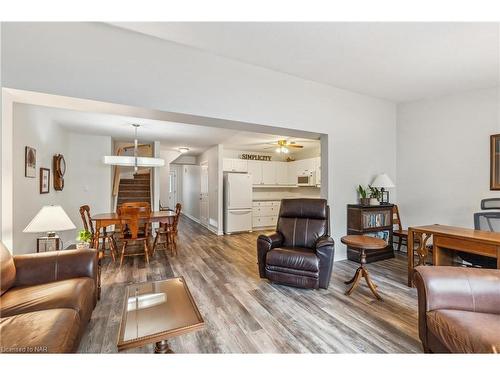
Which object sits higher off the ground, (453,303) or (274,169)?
(274,169)

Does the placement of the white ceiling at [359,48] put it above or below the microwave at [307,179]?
above

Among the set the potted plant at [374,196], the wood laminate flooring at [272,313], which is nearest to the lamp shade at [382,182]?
the potted plant at [374,196]

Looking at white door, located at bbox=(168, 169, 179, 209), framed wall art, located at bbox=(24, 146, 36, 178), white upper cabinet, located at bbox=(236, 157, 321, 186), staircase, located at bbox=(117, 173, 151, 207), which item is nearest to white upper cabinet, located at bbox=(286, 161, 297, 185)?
white upper cabinet, located at bbox=(236, 157, 321, 186)

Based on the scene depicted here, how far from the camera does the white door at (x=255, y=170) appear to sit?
6664 mm

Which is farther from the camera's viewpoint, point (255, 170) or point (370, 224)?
point (255, 170)

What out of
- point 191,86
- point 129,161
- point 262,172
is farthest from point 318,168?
point 129,161

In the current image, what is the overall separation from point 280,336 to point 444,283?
124 centimetres

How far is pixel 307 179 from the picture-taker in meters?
6.26

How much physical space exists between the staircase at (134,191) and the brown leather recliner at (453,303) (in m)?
6.65

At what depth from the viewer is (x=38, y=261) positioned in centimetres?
185

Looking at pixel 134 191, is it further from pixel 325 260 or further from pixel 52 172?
pixel 325 260

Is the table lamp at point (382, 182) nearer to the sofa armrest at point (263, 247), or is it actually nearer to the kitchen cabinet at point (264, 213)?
the sofa armrest at point (263, 247)

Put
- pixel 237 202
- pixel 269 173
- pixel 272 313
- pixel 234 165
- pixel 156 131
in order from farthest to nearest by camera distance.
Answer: pixel 269 173
pixel 234 165
pixel 237 202
pixel 156 131
pixel 272 313

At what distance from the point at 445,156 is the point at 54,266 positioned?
5385 millimetres
